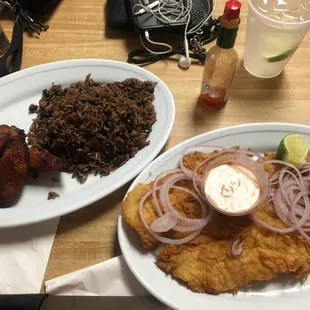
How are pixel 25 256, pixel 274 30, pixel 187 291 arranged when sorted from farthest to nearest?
pixel 274 30 < pixel 25 256 < pixel 187 291

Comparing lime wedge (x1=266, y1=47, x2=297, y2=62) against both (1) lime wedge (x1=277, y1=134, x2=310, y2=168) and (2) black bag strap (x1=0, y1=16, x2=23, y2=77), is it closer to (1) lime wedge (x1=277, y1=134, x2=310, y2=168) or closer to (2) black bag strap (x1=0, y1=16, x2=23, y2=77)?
(1) lime wedge (x1=277, y1=134, x2=310, y2=168)

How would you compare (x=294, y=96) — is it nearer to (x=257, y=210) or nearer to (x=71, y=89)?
(x=257, y=210)

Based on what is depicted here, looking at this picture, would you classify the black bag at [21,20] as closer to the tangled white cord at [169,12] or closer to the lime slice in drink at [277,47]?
the tangled white cord at [169,12]

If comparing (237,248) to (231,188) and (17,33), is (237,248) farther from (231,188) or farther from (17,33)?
(17,33)

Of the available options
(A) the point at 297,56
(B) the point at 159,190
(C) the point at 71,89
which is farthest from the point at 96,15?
(B) the point at 159,190

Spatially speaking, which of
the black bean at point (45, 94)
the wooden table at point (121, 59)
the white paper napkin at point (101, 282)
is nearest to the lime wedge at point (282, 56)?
the wooden table at point (121, 59)

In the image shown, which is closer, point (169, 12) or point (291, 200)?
point (291, 200)

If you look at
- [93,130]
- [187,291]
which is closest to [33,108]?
[93,130]
